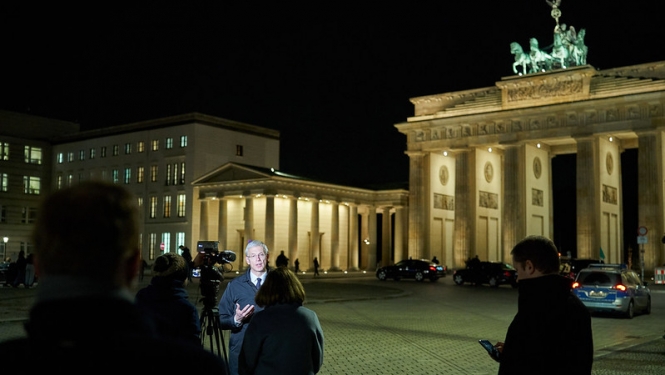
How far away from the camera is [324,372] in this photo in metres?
11.6

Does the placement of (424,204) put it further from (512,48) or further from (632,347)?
(632,347)

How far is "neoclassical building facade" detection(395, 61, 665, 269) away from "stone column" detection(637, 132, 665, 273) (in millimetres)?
75

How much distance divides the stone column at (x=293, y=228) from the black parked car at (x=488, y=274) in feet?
76.4

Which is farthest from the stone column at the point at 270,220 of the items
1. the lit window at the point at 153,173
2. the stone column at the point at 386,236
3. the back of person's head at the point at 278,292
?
the back of person's head at the point at 278,292

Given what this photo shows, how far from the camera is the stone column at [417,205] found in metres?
67.6

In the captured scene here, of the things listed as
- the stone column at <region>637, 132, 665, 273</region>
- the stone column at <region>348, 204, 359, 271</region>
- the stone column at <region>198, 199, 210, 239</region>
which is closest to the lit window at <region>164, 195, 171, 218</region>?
the stone column at <region>198, 199, 210, 239</region>

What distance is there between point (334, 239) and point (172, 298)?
219ft

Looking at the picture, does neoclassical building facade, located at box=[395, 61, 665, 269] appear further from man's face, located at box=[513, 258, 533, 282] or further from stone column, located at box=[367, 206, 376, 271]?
man's face, located at box=[513, 258, 533, 282]

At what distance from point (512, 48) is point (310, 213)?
2526 cm

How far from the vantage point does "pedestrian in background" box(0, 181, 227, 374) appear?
1.88 metres

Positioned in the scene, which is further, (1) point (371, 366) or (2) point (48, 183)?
(2) point (48, 183)

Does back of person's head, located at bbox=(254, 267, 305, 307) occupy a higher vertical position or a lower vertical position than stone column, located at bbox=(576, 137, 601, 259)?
lower

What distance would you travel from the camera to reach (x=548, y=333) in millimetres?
4672

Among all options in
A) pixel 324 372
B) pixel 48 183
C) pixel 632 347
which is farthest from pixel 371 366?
pixel 48 183
